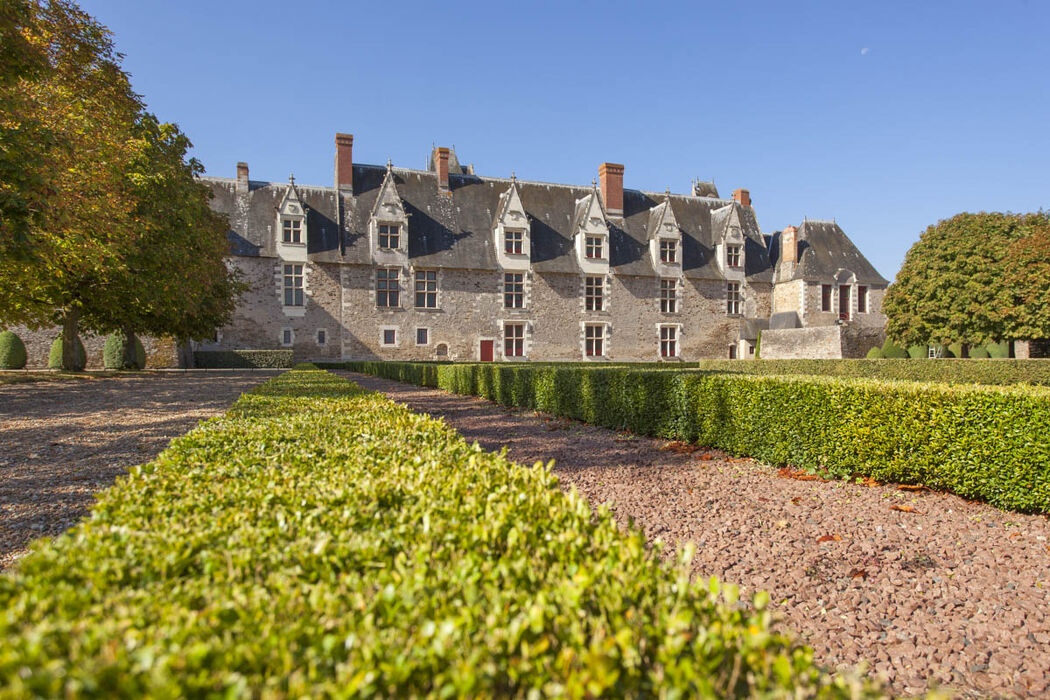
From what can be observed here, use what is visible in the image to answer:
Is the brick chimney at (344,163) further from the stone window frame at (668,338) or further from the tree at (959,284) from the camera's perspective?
the tree at (959,284)

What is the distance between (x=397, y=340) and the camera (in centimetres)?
2898

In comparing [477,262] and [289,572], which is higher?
[477,262]

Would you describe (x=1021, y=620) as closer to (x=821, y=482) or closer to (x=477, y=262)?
(x=821, y=482)

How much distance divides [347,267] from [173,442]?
26.3 m

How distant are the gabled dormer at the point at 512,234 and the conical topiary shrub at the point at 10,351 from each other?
21.3 metres

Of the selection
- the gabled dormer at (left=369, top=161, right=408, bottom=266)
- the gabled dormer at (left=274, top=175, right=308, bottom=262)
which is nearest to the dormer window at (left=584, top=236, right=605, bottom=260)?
the gabled dormer at (left=369, top=161, right=408, bottom=266)

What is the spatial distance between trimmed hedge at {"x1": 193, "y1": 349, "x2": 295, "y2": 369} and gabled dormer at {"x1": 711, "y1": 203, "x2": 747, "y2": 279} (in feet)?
80.1

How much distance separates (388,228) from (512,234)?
640 cm

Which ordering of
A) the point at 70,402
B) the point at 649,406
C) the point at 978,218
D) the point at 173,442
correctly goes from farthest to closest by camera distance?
the point at 978,218 < the point at 70,402 < the point at 649,406 < the point at 173,442

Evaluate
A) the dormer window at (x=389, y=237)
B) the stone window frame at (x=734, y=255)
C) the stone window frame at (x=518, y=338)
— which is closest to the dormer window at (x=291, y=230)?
the dormer window at (x=389, y=237)

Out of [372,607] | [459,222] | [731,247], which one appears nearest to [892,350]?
[731,247]

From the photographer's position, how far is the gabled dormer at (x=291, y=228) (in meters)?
27.4

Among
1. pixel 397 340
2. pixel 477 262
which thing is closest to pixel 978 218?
pixel 477 262

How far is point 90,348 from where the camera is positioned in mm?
26844
